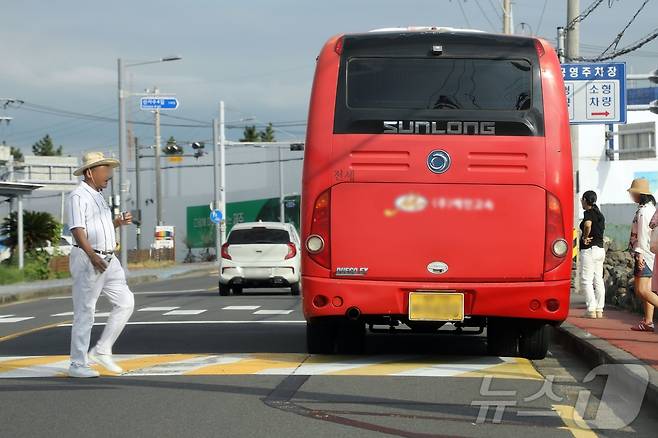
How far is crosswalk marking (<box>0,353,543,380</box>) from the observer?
1001 cm

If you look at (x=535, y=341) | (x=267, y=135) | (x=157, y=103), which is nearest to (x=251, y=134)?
(x=267, y=135)

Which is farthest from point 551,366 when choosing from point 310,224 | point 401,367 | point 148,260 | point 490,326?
point 148,260

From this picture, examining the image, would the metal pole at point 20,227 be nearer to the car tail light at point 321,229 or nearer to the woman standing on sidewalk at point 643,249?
the woman standing on sidewalk at point 643,249

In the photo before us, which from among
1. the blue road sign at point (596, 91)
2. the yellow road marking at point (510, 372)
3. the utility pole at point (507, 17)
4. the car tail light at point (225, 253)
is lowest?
the yellow road marking at point (510, 372)

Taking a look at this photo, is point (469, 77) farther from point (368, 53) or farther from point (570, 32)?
point (570, 32)

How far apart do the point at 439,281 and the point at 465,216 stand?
2.10 feet

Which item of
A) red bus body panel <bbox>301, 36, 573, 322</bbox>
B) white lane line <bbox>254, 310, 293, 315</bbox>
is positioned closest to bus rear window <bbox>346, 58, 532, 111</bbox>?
red bus body panel <bbox>301, 36, 573, 322</bbox>

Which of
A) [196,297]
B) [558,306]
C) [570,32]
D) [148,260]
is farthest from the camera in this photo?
[148,260]

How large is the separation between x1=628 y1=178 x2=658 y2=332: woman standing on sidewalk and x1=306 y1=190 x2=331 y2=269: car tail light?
428 cm

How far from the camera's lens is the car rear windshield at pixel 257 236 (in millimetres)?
24359

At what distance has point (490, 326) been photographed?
37.2 ft

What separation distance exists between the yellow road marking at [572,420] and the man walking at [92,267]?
398 cm

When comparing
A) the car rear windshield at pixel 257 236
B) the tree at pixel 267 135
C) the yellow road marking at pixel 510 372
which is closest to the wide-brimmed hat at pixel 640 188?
the yellow road marking at pixel 510 372

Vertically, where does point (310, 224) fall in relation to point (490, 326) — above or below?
above
